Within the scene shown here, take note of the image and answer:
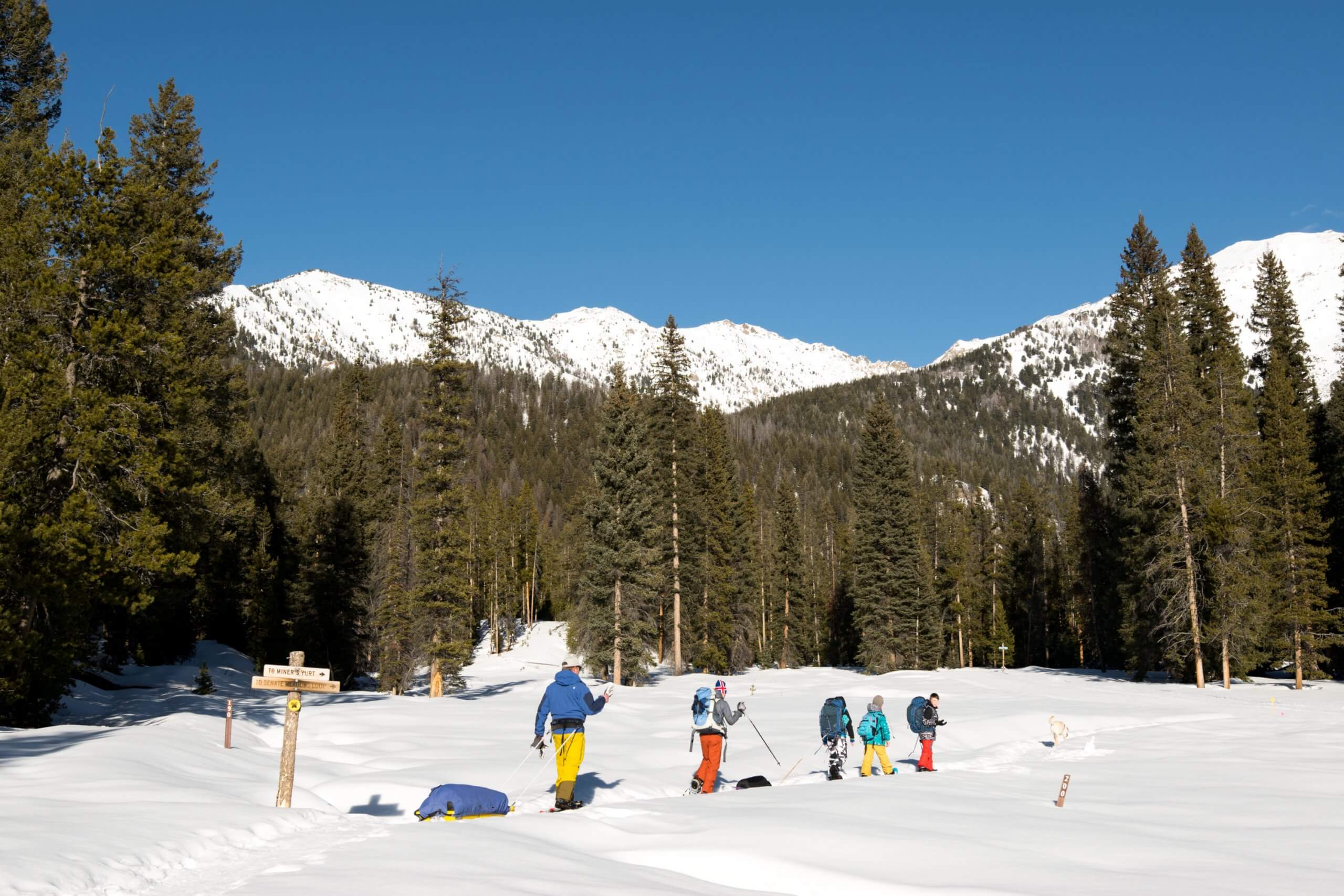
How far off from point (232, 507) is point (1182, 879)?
26426 millimetres

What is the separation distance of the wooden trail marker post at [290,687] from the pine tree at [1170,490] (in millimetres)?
31317

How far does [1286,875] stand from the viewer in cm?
822

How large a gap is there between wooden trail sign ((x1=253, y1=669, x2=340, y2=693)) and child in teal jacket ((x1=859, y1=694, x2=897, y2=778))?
9.62 meters

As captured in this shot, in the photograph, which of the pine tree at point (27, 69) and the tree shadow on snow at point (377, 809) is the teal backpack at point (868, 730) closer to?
the tree shadow on snow at point (377, 809)

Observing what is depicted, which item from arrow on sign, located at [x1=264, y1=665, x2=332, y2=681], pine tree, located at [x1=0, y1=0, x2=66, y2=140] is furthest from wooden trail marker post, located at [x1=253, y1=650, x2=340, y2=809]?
pine tree, located at [x1=0, y1=0, x2=66, y2=140]

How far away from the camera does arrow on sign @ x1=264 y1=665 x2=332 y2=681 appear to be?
10.8 meters

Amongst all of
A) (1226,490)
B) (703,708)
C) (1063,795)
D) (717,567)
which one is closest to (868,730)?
(703,708)

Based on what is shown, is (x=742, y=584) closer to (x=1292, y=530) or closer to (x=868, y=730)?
(x=1292, y=530)

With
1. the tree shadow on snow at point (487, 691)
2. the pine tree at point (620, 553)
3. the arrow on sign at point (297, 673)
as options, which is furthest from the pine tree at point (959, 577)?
the arrow on sign at point (297, 673)

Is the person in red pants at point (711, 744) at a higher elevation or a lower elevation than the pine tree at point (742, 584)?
lower

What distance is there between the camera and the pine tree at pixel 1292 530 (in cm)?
3419

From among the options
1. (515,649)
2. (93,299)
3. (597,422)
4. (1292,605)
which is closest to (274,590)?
(597,422)

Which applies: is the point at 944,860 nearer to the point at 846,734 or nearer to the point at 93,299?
the point at 846,734

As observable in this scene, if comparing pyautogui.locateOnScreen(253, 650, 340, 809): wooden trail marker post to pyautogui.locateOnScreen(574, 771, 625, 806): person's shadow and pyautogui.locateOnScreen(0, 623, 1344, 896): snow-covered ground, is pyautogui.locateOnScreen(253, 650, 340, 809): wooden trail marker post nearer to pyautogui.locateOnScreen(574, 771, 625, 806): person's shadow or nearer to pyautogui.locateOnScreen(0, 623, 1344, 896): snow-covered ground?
pyautogui.locateOnScreen(0, 623, 1344, 896): snow-covered ground
